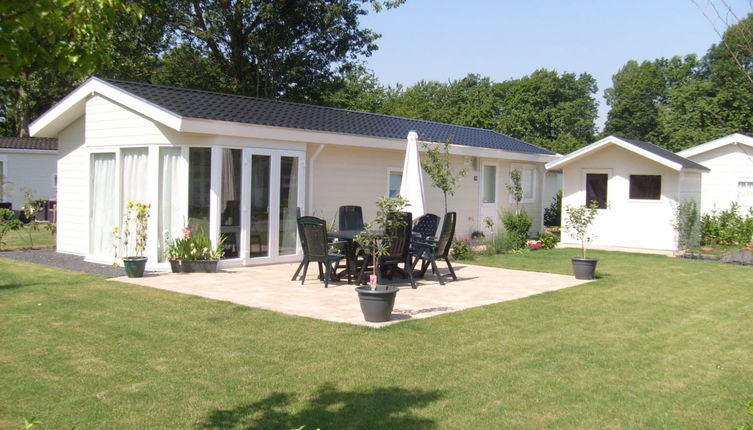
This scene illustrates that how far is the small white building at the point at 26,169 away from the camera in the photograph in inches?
950

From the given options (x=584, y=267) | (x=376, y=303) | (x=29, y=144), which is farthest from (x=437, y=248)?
(x=29, y=144)

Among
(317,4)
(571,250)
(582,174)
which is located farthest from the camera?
(317,4)

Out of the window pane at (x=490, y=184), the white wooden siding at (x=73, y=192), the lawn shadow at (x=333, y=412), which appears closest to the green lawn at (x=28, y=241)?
the white wooden siding at (x=73, y=192)

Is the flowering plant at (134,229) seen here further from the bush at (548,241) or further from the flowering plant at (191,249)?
the bush at (548,241)

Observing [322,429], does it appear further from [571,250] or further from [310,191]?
[571,250]

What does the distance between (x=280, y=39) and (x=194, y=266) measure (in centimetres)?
1593

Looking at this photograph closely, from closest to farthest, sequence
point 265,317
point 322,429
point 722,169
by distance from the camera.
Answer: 1. point 322,429
2. point 265,317
3. point 722,169

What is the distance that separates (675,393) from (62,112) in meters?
11.9

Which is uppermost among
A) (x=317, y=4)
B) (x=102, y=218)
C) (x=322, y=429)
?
(x=317, y=4)

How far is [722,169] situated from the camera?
1934 centimetres

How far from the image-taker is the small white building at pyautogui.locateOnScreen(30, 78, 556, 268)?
11156 millimetres

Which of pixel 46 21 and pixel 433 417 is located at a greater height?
pixel 46 21

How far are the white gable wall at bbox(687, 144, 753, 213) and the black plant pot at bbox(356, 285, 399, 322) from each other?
48.7 feet

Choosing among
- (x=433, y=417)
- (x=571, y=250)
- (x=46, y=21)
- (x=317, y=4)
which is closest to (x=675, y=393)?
(x=433, y=417)
